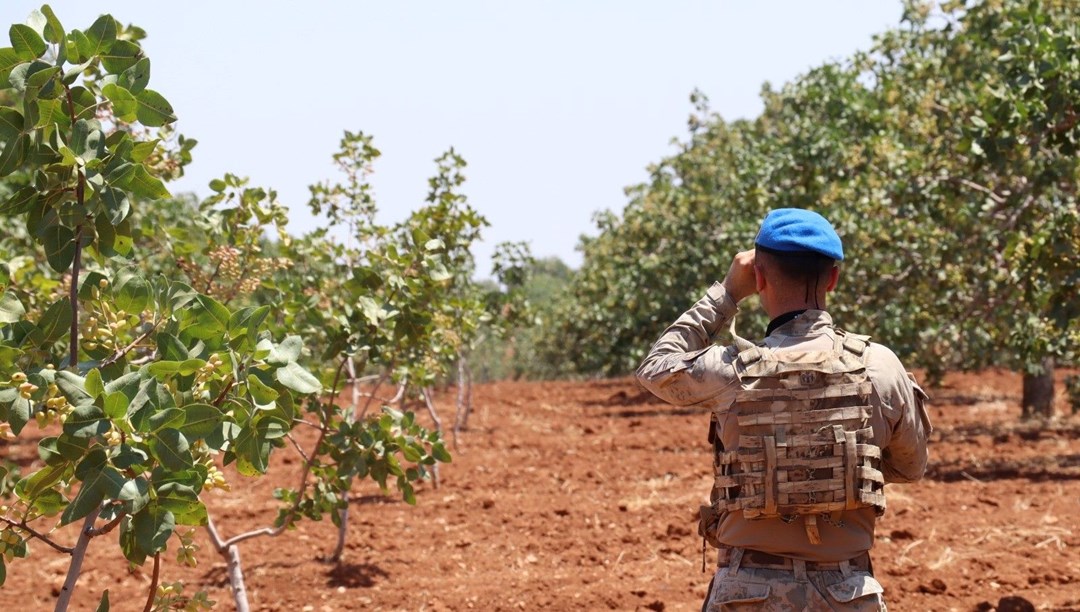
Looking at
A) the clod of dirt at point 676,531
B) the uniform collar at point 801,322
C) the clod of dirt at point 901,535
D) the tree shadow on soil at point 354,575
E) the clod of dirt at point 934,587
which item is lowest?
the tree shadow on soil at point 354,575

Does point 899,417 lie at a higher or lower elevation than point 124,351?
lower

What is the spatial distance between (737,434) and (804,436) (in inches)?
6.7

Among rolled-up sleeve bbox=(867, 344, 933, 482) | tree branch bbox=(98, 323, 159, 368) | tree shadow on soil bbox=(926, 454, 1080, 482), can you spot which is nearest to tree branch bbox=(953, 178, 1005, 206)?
tree shadow on soil bbox=(926, 454, 1080, 482)

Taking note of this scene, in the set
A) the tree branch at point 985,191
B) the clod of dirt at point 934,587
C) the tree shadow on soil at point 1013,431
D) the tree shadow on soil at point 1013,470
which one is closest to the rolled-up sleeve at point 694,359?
the clod of dirt at point 934,587

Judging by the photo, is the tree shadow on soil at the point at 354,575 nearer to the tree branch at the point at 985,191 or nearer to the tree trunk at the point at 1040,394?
the tree branch at the point at 985,191

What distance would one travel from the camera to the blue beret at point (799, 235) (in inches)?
116

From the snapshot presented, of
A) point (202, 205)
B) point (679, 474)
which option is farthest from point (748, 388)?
point (679, 474)

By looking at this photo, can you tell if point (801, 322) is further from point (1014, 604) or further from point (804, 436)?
point (1014, 604)

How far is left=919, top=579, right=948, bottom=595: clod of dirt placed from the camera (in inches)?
241

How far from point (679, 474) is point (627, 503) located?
155 cm

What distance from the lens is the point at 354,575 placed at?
7258 mm

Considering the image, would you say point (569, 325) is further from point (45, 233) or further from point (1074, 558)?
point (45, 233)

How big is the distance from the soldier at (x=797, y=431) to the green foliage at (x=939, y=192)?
11.4 ft

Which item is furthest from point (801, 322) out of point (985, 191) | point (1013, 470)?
point (1013, 470)
